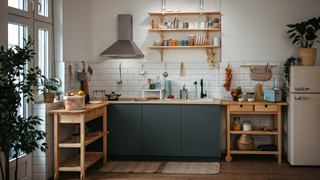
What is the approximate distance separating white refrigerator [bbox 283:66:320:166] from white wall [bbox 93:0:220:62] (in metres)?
1.46

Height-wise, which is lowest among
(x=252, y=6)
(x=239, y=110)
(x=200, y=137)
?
(x=200, y=137)

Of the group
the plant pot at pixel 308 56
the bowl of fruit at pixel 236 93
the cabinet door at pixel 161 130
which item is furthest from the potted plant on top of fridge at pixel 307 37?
the cabinet door at pixel 161 130

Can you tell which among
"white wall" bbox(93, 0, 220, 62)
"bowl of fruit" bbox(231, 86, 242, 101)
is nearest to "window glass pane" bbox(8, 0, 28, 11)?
"white wall" bbox(93, 0, 220, 62)

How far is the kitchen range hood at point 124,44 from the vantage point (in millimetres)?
5203

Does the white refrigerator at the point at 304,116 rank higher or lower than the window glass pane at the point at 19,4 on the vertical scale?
lower

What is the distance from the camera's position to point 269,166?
4.64m

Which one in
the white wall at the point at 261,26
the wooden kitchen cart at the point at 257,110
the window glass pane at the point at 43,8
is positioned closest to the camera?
the window glass pane at the point at 43,8

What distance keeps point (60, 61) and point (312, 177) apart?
389 centimetres

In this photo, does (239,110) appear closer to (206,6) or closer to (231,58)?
(231,58)

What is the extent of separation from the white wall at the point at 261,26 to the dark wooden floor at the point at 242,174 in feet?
5.78

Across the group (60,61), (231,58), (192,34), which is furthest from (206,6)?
(60,61)

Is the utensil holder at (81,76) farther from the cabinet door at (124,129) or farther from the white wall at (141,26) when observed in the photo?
the white wall at (141,26)

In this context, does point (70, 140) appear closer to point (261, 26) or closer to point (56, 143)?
point (56, 143)

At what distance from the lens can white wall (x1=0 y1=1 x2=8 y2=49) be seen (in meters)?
3.38
